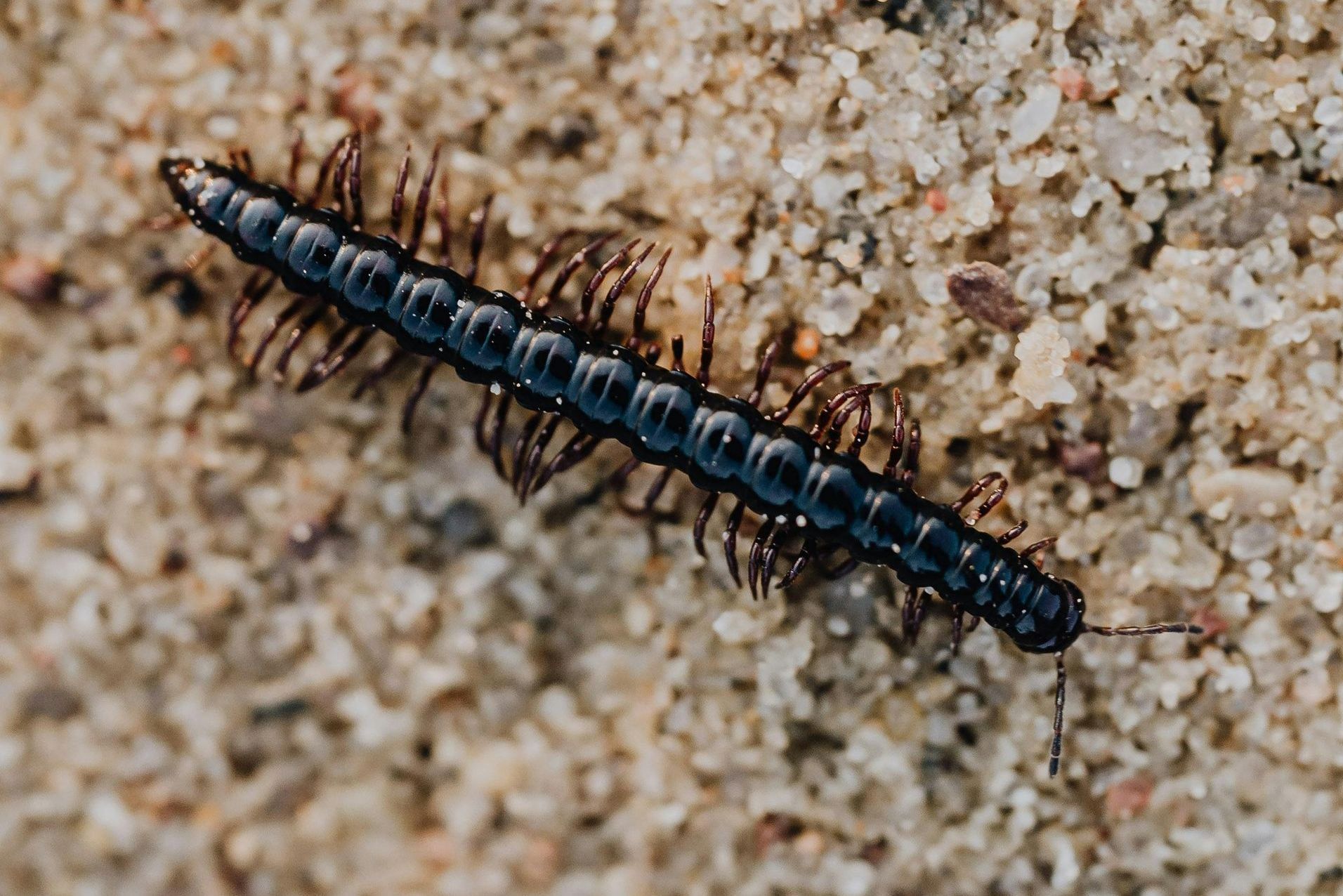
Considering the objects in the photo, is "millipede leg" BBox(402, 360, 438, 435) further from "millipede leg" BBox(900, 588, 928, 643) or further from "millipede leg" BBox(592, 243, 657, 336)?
"millipede leg" BBox(900, 588, 928, 643)

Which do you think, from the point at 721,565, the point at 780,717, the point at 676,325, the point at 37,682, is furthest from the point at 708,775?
the point at 37,682

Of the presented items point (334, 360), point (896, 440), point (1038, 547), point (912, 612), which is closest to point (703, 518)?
point (896, 440)

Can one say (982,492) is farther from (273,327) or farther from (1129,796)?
(273,327)

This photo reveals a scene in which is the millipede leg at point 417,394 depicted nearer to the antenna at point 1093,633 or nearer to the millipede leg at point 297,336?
the millipede leg at point 297,336

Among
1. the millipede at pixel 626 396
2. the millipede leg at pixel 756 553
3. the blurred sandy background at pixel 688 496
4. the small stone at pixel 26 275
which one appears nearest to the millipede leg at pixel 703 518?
the millipede at pixel 626 396

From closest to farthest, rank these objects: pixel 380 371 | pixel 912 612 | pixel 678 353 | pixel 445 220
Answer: pixel 678 353 → pixel 912 612 → pixel 445 220 → pixel 380 371

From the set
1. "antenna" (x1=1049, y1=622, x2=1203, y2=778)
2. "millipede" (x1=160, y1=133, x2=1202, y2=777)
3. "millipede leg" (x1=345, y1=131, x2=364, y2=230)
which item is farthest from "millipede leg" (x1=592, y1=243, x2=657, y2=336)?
"antenna" (x1=1049, y1=622, x2=1203, y2=778)

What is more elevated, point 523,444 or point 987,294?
point 987,294
